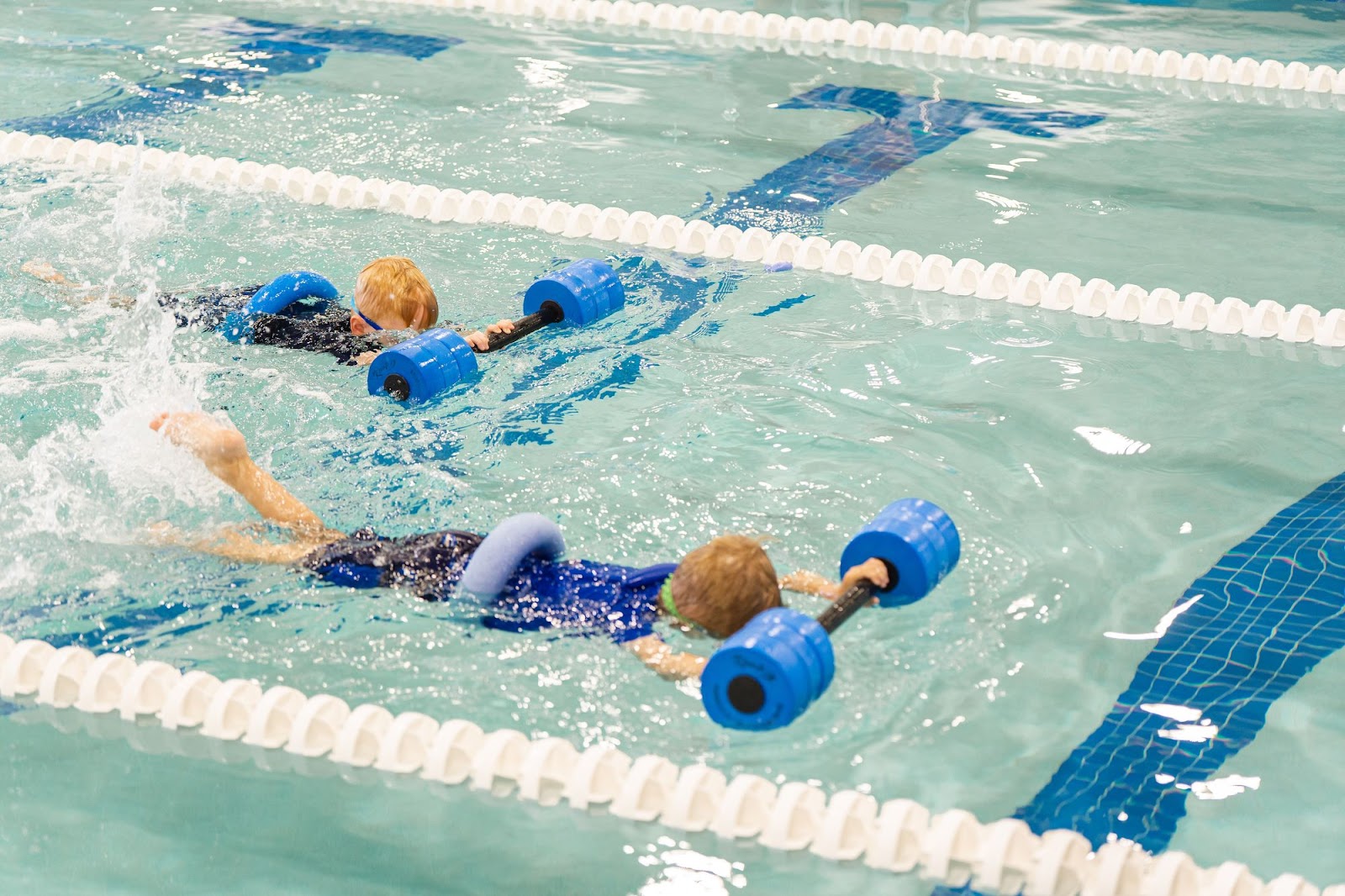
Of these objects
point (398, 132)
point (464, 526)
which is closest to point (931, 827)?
point (464, 526)

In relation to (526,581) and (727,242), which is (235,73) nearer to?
(727,242)

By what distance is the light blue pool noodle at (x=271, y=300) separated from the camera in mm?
→ 4371

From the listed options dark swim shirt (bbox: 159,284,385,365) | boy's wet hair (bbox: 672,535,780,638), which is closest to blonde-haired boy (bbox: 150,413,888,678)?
boy's wet hair (bbox: 672,535,780,638)

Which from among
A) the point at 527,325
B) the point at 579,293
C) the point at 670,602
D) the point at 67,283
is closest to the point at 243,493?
the point at 670,602

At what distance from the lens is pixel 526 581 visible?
3.08 metres

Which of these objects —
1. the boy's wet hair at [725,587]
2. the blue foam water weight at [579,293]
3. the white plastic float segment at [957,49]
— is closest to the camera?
the boy's wet hair at [725,587]

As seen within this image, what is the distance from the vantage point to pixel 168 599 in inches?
126

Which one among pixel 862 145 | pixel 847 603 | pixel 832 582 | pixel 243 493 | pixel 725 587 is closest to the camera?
pixel 725 587

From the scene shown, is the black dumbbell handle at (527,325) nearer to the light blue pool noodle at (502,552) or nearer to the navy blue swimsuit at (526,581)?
the navy blue swimsuit at (526,581)

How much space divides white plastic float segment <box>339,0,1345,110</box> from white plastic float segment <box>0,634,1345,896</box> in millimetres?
5495

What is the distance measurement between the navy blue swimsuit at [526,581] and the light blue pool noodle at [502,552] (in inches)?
1.6

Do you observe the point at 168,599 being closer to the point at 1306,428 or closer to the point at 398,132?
the point at 1306,428

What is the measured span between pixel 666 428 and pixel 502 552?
104cm

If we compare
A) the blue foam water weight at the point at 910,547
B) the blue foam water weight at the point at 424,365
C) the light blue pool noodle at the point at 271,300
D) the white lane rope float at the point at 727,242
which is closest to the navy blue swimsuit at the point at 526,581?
the blue foam water weight at the point at 910,547
